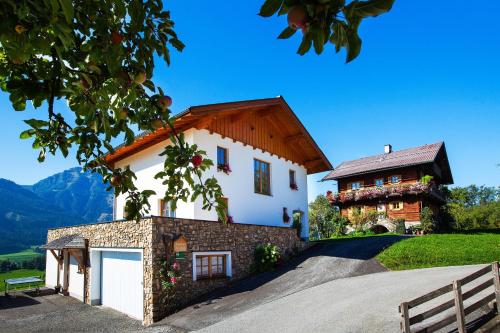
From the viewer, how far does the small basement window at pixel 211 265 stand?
12880 mm

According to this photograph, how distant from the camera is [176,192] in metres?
3.07

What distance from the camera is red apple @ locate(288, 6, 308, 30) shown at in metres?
1.19

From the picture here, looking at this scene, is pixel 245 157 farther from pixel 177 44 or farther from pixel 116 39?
pixel 116 39

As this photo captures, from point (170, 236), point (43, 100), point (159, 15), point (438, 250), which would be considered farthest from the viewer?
point (438, 250)

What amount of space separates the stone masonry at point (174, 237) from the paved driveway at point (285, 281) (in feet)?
1.67

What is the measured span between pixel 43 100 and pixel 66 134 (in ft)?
3.16

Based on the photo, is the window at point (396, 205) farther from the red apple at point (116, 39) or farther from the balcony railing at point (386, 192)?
the red apple at point (116, 39)

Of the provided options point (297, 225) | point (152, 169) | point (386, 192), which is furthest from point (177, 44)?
point (386, 192)

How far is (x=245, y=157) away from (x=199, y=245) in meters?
6.20

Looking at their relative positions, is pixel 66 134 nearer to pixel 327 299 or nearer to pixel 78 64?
pixel 78 64

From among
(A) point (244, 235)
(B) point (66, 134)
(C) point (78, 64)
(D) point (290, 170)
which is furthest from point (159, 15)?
(D) point (290, 170)

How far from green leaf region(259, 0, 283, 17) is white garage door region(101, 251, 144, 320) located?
A: 40.0 feet

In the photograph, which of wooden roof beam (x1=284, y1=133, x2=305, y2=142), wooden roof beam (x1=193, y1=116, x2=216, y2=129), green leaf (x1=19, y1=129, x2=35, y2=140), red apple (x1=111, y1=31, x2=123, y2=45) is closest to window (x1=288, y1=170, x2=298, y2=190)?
wooden roof beam (x1=284, y1=133, x2=305, y2=142)

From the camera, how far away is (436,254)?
16047mm
